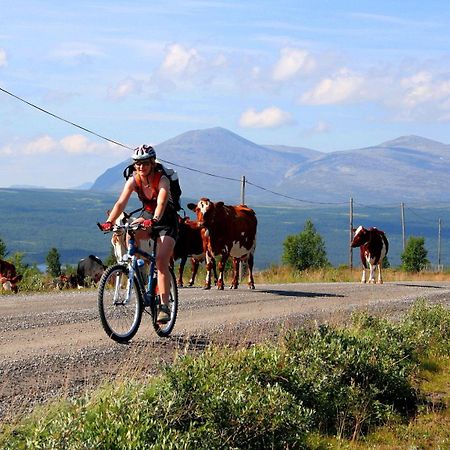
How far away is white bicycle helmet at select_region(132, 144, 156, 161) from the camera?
11.3 m

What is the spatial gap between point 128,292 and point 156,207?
1080 millimetres

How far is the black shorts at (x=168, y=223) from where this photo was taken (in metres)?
11.6

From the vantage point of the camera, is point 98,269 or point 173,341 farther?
point 98,269

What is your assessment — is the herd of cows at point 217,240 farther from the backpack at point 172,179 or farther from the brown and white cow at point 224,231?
the backpack at point 172,179

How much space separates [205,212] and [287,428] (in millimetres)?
13679

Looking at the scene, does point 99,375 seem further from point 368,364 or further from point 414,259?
point 414,259

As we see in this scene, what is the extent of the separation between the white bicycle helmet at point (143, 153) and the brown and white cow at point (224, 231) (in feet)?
33.6

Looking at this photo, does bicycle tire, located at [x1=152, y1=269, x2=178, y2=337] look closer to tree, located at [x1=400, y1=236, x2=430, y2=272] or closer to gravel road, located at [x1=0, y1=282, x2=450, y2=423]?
gravel road, located at [x1=0, y1=282, x2=450, y2=423]

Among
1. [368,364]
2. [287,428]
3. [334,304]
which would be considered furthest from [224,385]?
[334,304]

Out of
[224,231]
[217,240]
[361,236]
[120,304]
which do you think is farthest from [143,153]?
[361,236]

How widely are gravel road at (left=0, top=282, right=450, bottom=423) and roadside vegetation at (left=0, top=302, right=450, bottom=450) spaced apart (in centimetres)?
61

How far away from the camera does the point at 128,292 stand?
1147cm

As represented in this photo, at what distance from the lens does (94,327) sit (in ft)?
44.2

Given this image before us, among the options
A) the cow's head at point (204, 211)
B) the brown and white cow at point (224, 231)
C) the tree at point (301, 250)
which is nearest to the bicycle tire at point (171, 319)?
the brown and white cow at point (224, 231)
